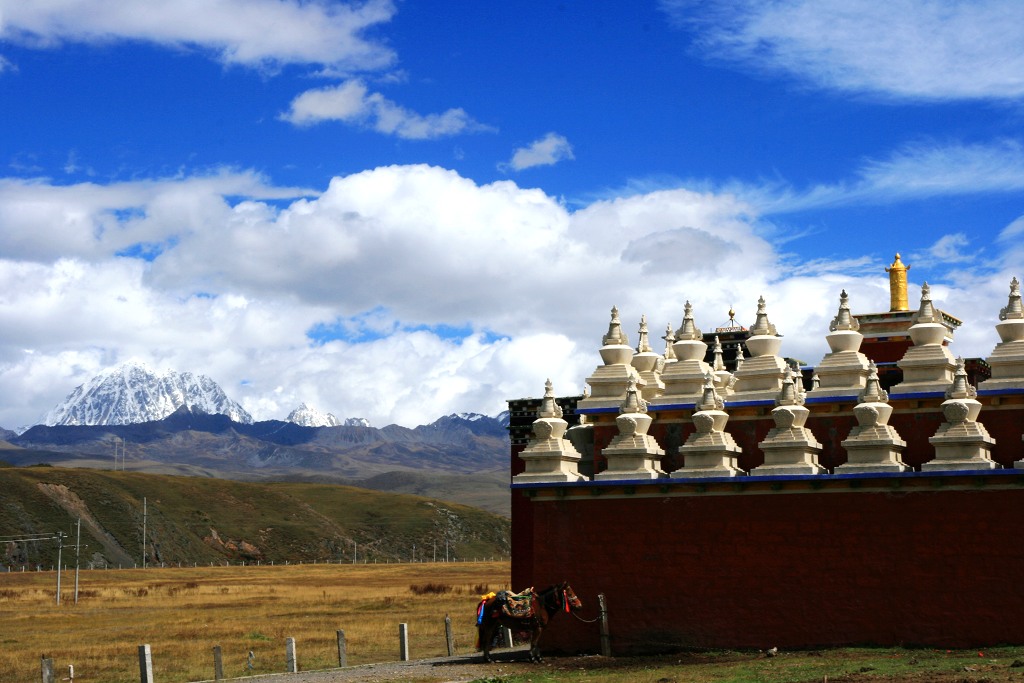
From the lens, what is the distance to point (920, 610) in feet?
89.4

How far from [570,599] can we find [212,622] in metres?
30.9

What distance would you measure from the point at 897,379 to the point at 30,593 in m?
63.0

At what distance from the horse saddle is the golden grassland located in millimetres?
7592

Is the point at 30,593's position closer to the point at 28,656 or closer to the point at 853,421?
the point at 28,656

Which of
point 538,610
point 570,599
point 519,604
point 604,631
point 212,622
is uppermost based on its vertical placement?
point 570,599

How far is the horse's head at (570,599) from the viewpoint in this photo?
95.9ft

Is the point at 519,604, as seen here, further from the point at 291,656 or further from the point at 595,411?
the point at 291,656

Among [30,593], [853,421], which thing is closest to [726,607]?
[853,421]

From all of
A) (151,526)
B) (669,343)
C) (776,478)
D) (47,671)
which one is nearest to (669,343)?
(669,343)

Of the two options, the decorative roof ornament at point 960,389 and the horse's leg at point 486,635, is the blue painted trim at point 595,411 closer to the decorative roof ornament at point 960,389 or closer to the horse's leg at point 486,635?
the horse's leg at point 486,635

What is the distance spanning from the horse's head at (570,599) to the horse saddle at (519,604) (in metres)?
0.74

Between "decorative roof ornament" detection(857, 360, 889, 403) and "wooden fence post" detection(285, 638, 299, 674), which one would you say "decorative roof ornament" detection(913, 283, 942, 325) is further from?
"wooden fence post" detection(285, 638, 299, 674)

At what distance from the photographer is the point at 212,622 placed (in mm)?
56000

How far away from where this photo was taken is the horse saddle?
29453 mm
